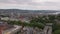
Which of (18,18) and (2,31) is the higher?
(18,18)

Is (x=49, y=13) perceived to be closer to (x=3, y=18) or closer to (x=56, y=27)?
(x=56, y=27)

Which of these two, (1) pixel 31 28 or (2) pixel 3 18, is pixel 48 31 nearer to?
(1) pixel 31 28

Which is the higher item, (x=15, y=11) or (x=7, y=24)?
(x=15, y=11)

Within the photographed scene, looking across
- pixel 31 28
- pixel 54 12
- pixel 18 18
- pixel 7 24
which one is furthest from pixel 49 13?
pixel 7 24

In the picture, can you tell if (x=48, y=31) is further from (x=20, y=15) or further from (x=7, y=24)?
(x=7, y=24)

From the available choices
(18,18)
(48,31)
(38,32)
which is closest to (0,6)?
(18,18)

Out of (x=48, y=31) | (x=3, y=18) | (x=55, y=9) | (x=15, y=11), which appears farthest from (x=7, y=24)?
(x=55, y=9)

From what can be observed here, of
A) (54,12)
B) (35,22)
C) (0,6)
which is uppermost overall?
(0,6)

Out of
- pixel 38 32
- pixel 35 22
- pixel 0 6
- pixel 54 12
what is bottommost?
pixel 38 32
